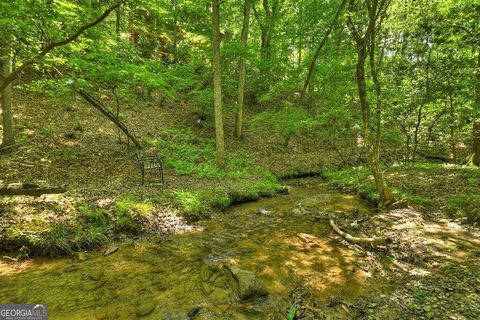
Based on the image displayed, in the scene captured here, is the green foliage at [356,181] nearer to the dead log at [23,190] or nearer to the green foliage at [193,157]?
the green foliage at [193,157]

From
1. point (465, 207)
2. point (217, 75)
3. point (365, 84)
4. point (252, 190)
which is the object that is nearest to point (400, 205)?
point (465, 207)

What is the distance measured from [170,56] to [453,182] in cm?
1828

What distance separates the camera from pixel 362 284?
466cm

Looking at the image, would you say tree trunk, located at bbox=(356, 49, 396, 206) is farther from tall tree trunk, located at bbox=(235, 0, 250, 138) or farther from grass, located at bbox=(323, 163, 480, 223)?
tall tree trunk, located at bbox=(235, 0, 250, 138)

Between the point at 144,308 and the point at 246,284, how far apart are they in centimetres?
157

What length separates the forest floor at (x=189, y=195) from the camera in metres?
4.90

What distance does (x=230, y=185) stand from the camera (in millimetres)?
10414

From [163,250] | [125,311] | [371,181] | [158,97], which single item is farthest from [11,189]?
[158,97]

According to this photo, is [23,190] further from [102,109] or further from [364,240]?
[364,240]

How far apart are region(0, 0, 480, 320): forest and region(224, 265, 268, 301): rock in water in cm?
2

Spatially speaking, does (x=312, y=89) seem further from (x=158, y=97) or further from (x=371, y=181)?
(x=158, y=97)

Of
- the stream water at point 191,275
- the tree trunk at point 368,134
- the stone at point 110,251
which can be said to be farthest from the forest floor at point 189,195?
the tree trunk at point 368,134

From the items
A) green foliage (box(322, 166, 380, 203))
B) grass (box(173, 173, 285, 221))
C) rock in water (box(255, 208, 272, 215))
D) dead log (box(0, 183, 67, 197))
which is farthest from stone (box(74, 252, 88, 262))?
green foliage (box(322, 166, 380, 203))

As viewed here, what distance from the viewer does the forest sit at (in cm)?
437
